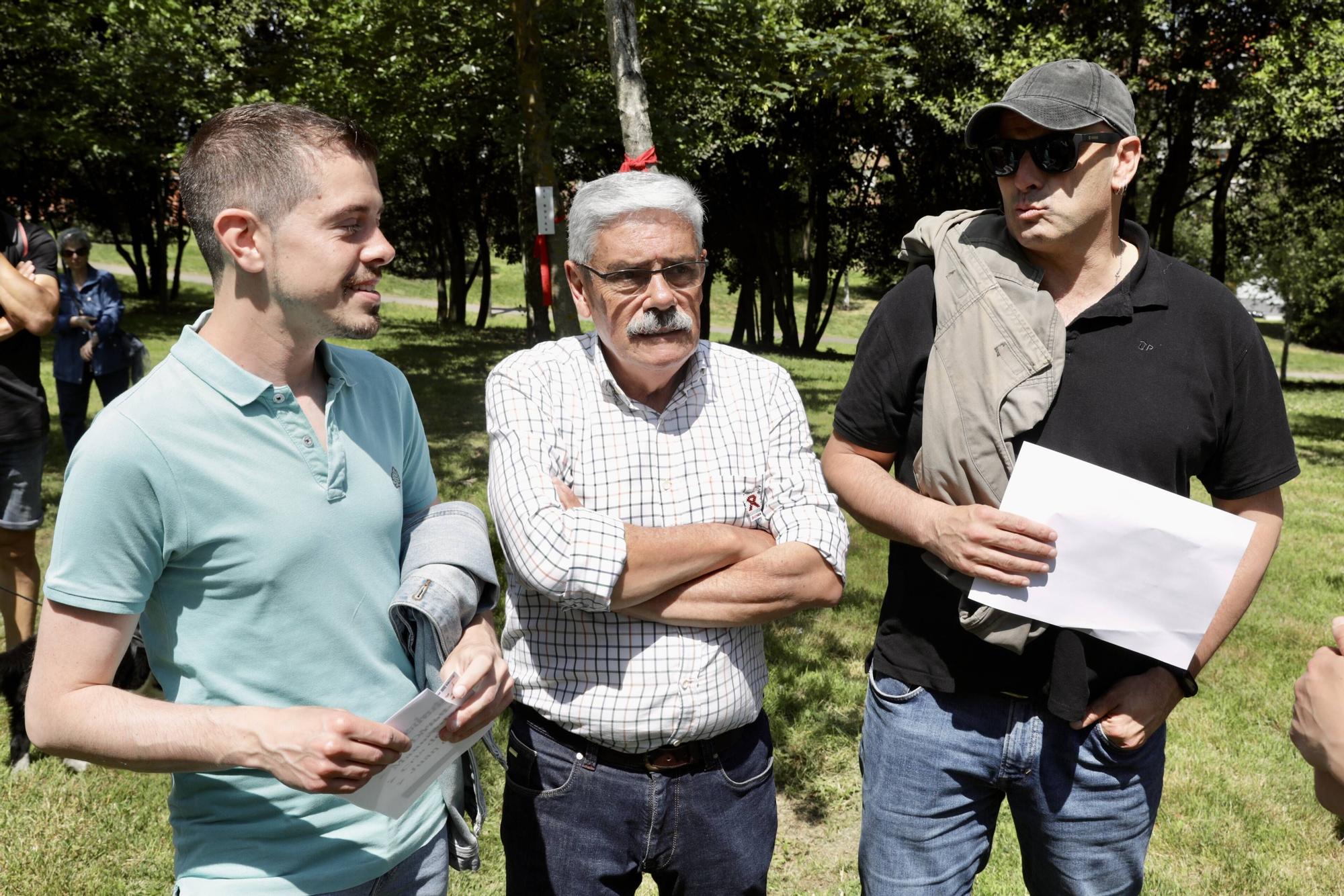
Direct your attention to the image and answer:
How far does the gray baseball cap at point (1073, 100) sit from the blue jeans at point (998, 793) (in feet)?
4.27

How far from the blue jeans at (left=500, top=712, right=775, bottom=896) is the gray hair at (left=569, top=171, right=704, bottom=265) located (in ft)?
3.80

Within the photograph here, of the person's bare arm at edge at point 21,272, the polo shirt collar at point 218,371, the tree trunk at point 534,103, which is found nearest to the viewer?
the polo shirt collar at point 218,371

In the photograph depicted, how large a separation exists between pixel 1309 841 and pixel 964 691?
2.72 m

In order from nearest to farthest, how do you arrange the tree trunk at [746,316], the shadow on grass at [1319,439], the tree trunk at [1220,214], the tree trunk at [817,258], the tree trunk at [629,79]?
the tree trunk at [629,79] < the shadow on grass at [1319,439] < the tree trunk at [1220,214] < the tree trunk at [817,258] < the tree trunk at [746,316]

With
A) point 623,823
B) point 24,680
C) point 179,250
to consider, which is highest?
point 623,823

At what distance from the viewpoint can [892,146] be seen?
24.7m

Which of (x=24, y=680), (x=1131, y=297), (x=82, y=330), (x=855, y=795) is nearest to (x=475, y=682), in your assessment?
(x=1131, y=297)

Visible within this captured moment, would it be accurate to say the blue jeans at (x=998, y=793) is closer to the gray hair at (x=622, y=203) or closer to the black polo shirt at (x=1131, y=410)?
the black polo shirt at (x=1131, y=410)

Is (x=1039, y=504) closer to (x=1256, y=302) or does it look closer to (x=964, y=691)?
(x=964, y=691)

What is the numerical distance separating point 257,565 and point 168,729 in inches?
11.7

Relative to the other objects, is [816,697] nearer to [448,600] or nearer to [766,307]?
[448,600]

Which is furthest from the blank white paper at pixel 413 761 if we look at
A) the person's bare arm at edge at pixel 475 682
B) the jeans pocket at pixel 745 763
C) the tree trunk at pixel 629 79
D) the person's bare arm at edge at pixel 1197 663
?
the tree trunk at pixel 629 79

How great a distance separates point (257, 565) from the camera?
1.72 m

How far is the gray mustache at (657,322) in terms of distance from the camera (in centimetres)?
229
